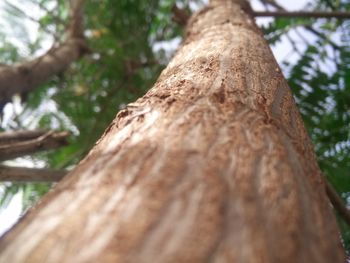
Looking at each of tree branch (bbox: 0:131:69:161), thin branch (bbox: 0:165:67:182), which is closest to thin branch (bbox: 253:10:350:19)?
tree branch (bbox: 0:131:69:161)

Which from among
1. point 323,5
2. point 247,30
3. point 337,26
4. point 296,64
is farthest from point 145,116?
point 323,5

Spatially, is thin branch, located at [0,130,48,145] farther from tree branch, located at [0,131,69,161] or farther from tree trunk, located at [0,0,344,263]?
tree trunk, located at [0,0,344,263]

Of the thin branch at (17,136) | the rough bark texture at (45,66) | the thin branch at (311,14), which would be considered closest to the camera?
the thin branch at (17,136)

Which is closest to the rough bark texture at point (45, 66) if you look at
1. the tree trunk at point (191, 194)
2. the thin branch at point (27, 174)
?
the thin branch at point (27, 174)

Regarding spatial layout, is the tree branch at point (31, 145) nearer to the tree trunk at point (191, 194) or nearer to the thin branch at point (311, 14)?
the tree trunk at point (191, 194)

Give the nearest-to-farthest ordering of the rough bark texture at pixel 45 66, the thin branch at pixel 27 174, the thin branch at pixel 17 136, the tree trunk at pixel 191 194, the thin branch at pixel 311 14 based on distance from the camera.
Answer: the tree trunk at pixel 191 194 → the thin branch at pixel 27 174 → the thin branch at pixel 17 136 → the thin branch at pixel 311 14 → the rough bark texture at pixel 45 66

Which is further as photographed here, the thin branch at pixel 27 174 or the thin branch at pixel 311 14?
the thin branch at pixel 311 14

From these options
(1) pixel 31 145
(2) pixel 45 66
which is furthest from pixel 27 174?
(2) pixel 45 66
